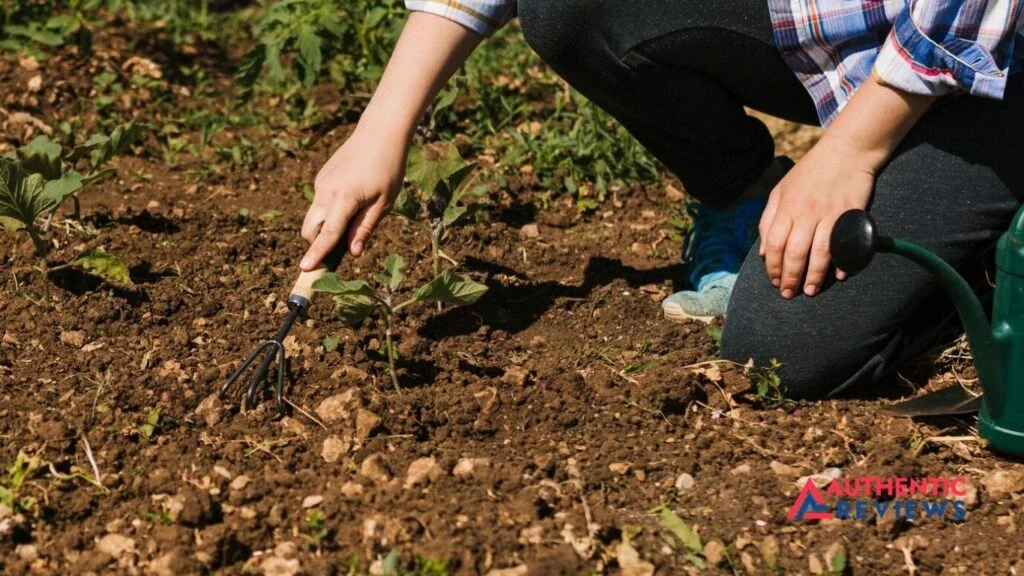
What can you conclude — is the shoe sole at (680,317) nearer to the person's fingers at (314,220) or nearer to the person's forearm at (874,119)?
the person's forearm at (874,119)

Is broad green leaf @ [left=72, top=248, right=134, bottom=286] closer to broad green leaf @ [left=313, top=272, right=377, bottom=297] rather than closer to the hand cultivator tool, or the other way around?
the hand cultivator tool

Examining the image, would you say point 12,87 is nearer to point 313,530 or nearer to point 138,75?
point 138,75

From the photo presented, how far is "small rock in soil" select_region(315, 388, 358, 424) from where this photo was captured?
2.21 metres

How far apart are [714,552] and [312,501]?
64cm

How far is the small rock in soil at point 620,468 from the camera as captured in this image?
7.04 ft

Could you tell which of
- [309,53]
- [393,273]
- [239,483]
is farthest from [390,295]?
[309,53]

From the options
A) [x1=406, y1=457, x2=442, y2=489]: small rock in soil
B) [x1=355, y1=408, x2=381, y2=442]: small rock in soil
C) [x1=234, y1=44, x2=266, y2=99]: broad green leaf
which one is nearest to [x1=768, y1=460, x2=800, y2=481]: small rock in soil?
[x1=406, y1=457, x2=442, y2=489]: small rock in soil

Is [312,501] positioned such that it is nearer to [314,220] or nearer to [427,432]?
[427,432]

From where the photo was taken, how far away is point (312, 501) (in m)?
2.02

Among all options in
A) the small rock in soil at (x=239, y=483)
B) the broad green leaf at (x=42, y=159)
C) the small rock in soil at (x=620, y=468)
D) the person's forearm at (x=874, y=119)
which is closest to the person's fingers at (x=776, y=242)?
the person's forearm at (x=874, y=119)

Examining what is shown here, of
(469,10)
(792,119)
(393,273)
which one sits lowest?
(393,273)

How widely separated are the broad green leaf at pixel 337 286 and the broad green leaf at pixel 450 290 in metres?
0.11

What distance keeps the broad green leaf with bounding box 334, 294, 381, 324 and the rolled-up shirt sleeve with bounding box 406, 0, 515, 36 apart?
541 millimetres

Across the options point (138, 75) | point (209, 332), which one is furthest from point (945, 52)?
point (138, 75)
